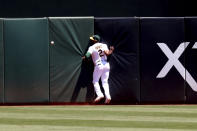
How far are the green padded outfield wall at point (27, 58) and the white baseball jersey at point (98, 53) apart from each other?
1254mm

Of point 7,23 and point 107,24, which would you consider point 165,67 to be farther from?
point 7,23

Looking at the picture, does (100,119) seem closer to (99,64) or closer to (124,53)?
(99,64)

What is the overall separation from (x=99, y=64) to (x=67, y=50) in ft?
3.19

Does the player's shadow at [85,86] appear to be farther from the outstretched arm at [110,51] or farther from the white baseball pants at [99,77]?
the outstretched arm at [110,51]

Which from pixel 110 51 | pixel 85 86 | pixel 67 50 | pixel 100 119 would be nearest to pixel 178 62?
pixel 110 51

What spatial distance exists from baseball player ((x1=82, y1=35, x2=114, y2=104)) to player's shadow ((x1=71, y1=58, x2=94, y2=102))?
24 centimetres

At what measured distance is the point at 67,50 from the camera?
46.3 feet

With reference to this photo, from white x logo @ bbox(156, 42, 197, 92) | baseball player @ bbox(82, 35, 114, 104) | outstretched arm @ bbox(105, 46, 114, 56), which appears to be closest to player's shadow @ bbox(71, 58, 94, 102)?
baseball player @ bbox(82, 35, 114, 104)

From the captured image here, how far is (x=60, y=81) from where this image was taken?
1411cm

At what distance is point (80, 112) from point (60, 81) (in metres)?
2.59

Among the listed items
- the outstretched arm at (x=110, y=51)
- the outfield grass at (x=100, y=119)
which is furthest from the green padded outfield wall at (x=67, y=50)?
the outfield grass at (x=100, y=119)

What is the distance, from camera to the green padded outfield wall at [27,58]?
14.0 m

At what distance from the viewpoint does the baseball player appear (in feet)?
45.5
